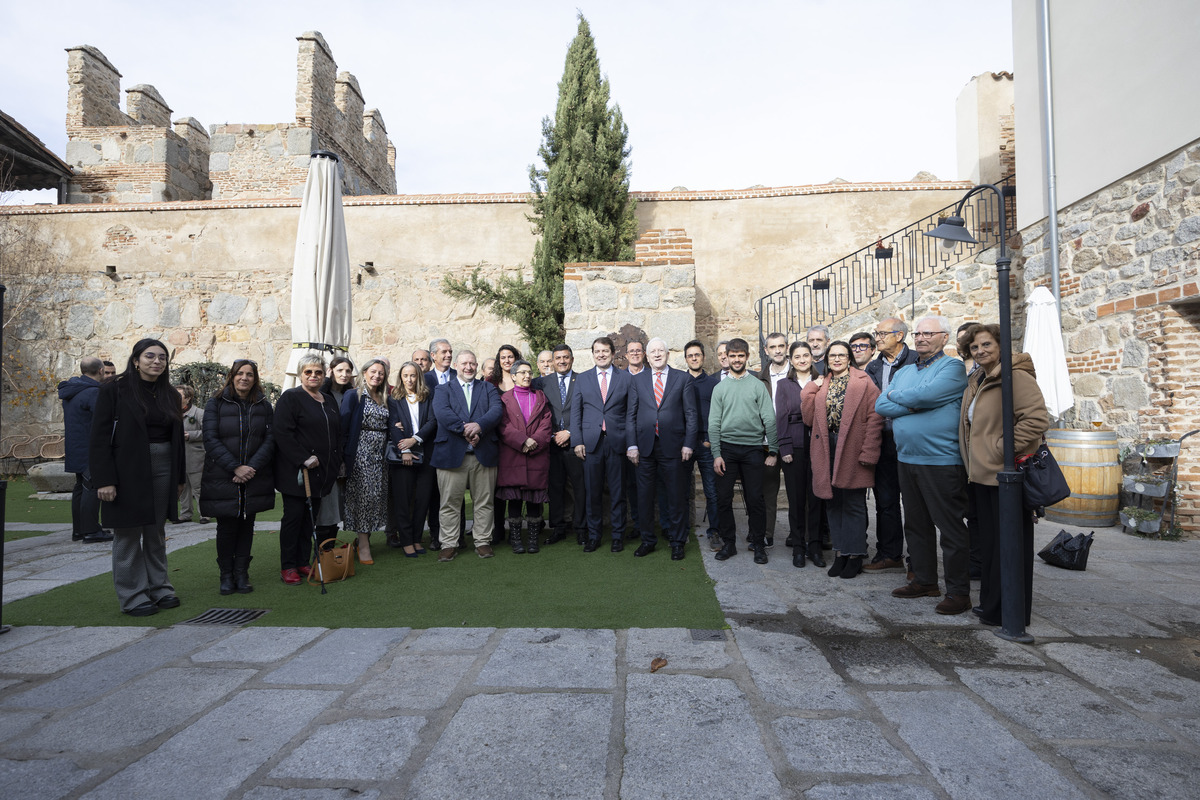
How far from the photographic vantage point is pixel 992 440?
356cm

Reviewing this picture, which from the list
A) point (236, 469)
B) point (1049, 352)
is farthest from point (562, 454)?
point (1049, 352)

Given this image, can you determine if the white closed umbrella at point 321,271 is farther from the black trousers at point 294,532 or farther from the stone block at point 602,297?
the stone block at point 602,297

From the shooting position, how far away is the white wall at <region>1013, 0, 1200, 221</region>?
6.25 m

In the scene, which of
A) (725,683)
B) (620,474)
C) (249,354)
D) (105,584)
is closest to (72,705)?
(105,584)

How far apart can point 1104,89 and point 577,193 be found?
7.46 m

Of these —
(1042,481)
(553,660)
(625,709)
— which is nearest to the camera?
(625,709)

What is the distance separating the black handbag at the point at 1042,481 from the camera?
3.30 meters

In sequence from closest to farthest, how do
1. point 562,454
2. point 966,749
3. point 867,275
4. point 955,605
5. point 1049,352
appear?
point 966,749
point 955,605
point 562,454
point 1049,352
point 867,275

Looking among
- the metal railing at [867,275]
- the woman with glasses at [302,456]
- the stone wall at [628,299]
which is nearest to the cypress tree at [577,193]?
the metal railing at [867,275]

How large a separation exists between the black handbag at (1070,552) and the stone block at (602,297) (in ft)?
14.6

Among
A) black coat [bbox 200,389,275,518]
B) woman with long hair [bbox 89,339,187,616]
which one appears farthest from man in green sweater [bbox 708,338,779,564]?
woman with long hair [bbox 89,339,187,616]

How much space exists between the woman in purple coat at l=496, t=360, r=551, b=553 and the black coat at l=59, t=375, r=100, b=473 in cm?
427

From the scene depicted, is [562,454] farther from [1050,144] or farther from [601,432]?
[1050,144]

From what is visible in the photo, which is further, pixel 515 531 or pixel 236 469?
pixel 515 531
